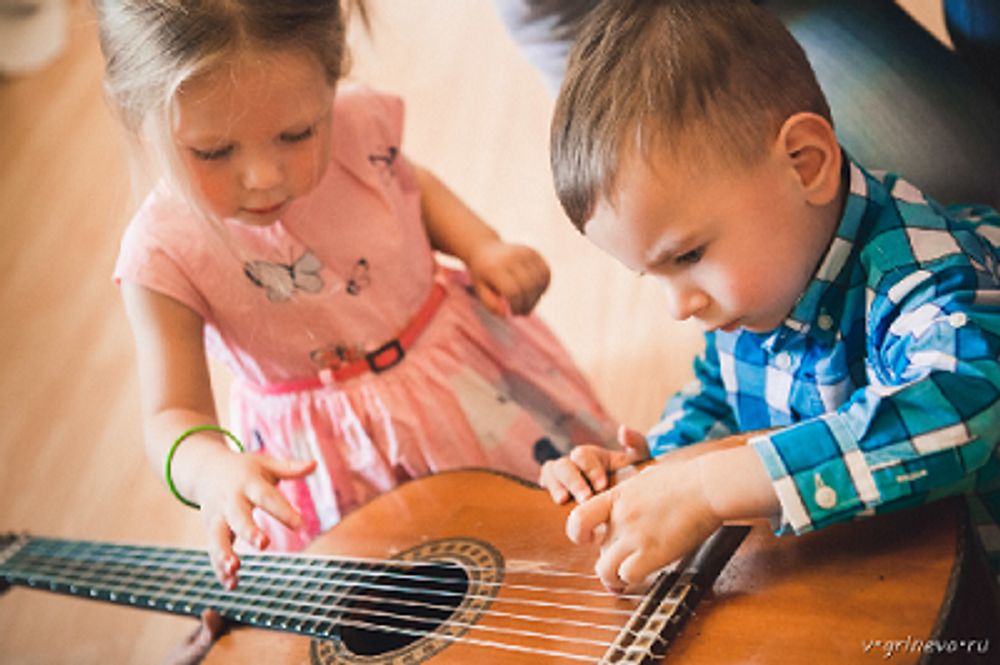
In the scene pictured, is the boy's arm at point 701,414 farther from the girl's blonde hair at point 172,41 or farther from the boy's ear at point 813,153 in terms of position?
the girl's blonde hair at point 172,41

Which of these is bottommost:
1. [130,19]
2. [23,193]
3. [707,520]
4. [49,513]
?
[49,513]

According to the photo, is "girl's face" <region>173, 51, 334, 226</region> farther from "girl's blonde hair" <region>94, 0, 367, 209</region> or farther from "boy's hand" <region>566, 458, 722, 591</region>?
"boy's hand" <region>566, 458, 722, 591</region>

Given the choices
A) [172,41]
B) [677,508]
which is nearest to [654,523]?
[677,508]

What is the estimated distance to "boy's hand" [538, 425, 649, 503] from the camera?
0.87 meters

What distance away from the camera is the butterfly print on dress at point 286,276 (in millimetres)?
1071

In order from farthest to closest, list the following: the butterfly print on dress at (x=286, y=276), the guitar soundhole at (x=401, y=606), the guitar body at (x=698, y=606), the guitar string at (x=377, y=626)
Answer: the butterfly print on dress at (x=286, y=276) < the guitar soundhole at (x=401, y=606) < the guitar string at (x=377, y=626) < the guitar body at (x=698, y=606)

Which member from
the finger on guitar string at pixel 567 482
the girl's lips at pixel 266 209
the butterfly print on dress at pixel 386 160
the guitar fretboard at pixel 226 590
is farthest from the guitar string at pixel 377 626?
the butterfly print on dress at pixel 386 160

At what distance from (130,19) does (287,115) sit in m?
0.15

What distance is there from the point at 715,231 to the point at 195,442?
1.80 ft

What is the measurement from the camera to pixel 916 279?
0.71 meters

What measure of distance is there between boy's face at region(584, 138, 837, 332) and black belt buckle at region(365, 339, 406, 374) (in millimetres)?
425

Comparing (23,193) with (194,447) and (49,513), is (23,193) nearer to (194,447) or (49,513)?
(49,513)

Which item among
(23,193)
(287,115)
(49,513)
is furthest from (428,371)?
(23,193)

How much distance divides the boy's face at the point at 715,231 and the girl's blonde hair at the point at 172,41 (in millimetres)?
339
